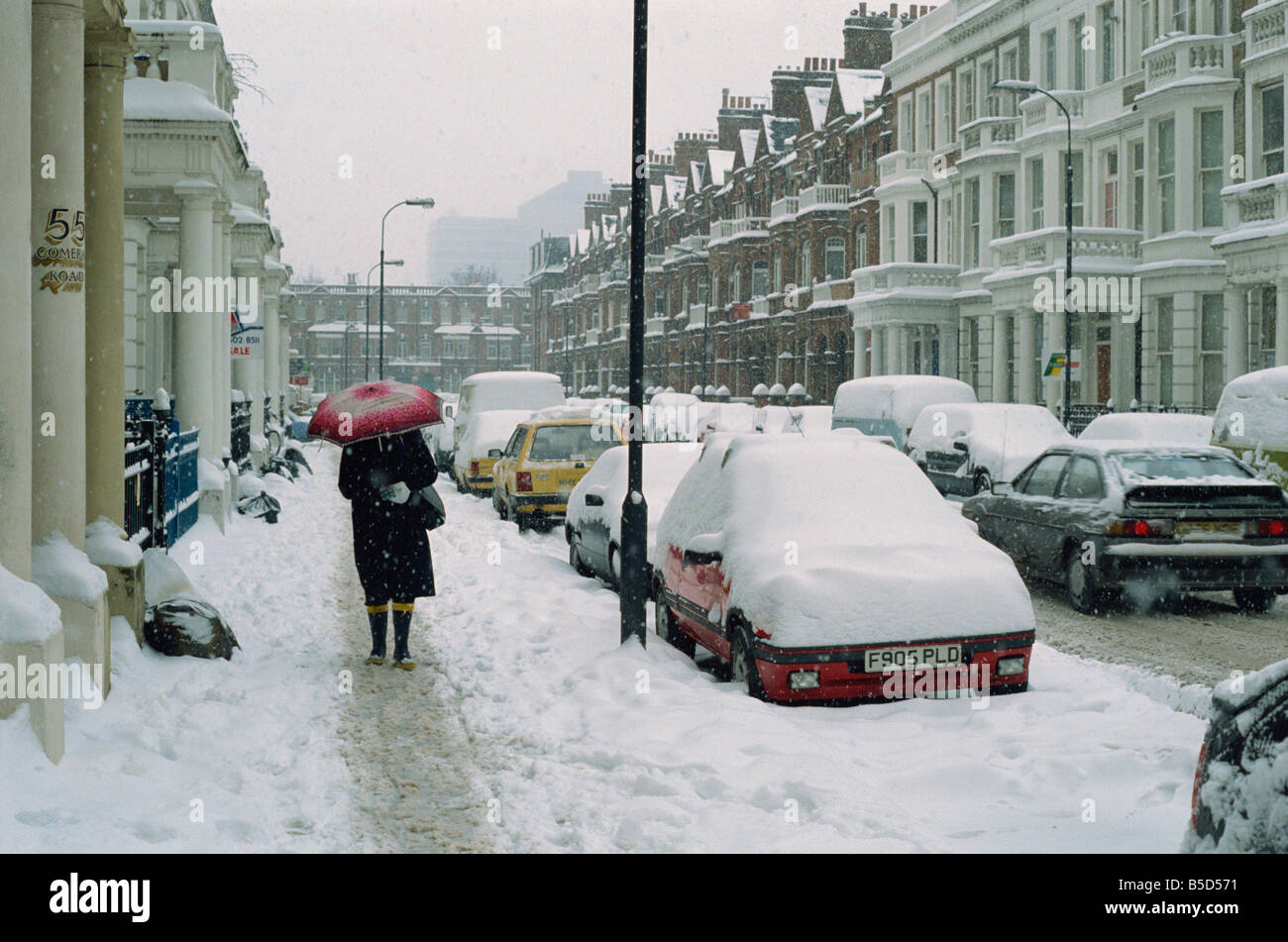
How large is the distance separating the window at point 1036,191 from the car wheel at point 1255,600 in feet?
90.7

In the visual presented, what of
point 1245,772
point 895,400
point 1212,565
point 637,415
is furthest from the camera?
point 895,400

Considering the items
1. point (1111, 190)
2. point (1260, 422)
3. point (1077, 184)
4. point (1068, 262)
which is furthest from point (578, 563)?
point (1077, 184)

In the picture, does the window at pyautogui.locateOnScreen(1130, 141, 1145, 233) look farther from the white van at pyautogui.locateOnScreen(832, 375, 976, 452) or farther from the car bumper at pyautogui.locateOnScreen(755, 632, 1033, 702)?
the car bumper at pyautogui.locateOnScreen(755, 632, 1033, 702)

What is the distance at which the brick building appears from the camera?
126m

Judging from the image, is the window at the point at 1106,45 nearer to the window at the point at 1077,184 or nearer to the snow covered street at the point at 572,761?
the window at the point at 1077,184

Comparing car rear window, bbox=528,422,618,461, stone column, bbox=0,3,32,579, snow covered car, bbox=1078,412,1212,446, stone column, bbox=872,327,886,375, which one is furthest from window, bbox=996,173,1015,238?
stone column, bbox=0,3,32,579

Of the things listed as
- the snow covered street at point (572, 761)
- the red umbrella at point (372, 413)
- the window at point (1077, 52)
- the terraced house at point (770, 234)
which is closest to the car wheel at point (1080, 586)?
the snow covered street at point (572, 761)

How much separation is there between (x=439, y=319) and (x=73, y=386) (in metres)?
127

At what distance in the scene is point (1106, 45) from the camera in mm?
35000

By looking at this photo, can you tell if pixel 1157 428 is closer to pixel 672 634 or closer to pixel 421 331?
pixel 672 634

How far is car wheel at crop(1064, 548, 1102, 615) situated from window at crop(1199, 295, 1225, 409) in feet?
66.9

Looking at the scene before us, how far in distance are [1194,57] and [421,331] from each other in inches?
4214

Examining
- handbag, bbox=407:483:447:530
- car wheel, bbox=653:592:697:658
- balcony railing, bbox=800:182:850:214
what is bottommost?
car wheel, bbox=653:592:697:658
